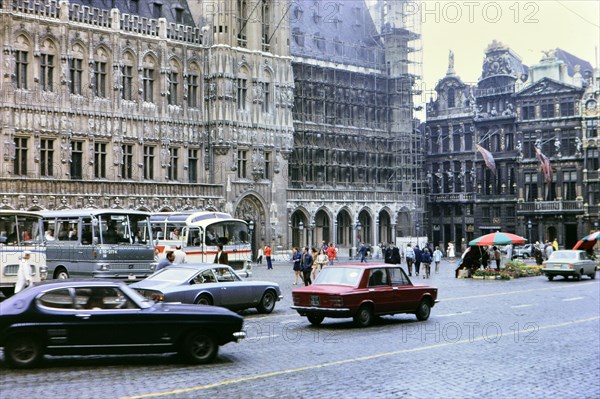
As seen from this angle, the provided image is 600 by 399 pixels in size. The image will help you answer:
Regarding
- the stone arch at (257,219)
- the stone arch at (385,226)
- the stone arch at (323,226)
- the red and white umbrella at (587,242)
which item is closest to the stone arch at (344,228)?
the stone arch at (323,226)

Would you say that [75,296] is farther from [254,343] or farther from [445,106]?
[445,106]

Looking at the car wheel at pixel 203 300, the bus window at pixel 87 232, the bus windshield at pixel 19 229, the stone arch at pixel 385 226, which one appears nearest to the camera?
the car wheel at pixel 203 300

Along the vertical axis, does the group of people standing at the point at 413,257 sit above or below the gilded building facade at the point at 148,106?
below

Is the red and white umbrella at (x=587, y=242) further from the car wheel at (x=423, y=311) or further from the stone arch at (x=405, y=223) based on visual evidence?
the car wheel at (x=423, y=311)

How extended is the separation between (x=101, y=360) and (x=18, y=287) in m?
8.13

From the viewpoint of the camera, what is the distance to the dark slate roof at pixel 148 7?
55478 millimetres

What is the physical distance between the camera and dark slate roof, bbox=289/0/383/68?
234ft

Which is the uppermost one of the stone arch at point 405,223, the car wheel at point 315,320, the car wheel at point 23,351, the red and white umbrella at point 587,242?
the stone arch at point 405,223

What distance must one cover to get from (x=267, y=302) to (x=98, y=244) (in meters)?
7.95

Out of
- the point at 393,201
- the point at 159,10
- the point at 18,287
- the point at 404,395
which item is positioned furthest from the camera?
the point at 393,201

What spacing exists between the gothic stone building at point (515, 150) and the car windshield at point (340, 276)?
5581cm

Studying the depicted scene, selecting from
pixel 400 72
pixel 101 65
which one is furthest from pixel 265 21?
pixel 400 72

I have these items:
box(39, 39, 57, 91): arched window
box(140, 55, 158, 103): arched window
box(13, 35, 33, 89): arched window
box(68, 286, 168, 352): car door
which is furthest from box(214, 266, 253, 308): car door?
box(140, 55, 158, 103): arched window

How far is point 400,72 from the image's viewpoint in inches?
3054
